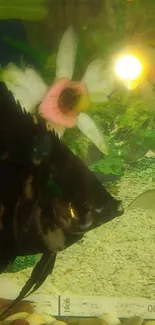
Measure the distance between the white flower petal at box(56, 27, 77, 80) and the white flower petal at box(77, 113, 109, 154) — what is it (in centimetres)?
9

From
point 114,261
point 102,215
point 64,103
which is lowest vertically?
point 114,261

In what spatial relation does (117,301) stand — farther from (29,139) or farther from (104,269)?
(29,139)

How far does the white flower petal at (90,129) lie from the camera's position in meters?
0.98

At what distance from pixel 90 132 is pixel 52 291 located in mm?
347

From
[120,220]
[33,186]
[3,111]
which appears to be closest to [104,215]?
[120,220]

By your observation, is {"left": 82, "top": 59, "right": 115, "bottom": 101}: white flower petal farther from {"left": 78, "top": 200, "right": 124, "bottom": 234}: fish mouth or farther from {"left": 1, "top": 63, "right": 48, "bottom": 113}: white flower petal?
{"left": 78, "top": 200, "right": 124, "bottom": 234}: fish mouth

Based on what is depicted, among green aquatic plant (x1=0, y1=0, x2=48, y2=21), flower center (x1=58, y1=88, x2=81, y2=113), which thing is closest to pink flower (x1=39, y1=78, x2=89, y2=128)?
flower center (x1=58, y1=88, x2=81, y2=113)

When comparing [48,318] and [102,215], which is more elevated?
[102,215]

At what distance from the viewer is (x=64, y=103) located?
3.23 feet

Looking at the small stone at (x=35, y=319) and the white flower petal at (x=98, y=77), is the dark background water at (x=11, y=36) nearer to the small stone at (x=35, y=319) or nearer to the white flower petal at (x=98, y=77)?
the white flower petal at (x=98, y=77)

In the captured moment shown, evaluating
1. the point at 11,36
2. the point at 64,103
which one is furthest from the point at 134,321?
the point at 11,36

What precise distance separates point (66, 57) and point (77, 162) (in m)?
0.23

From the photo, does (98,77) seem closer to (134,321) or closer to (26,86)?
(26,86)

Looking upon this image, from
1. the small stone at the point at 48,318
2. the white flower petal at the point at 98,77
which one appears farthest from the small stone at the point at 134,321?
the white flower petal at the point at 98,77
